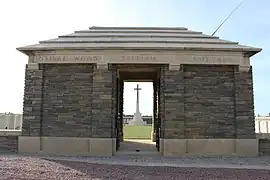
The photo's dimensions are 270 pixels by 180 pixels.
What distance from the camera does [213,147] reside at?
11.9m

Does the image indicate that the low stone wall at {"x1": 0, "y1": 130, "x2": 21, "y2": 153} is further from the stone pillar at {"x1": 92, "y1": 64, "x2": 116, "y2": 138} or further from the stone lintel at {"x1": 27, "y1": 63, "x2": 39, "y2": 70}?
the stone pillar at {"x1": 92, "y1": 64, "x2": 116, "y2": 138}

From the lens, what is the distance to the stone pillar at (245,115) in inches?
468

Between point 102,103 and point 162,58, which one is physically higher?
point 162,58

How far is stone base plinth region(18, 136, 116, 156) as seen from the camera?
11852mm

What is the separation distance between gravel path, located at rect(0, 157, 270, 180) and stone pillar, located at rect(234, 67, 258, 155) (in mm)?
3171

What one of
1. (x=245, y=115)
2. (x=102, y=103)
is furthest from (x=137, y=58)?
(x=245, y=115)

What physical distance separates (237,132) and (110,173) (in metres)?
6.06

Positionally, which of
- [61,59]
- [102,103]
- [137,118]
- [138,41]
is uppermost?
[138,41]

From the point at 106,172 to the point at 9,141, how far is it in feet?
19.6

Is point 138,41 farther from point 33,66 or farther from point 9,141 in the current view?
point 9,141

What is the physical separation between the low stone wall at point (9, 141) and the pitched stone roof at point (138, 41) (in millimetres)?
3360

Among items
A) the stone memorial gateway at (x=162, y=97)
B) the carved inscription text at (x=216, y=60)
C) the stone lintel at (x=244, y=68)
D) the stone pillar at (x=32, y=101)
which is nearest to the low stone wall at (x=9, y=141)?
the stone memorial gateway at (x=162, y=97)

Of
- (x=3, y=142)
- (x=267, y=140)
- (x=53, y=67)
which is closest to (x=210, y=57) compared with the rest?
(x=267, y=140)

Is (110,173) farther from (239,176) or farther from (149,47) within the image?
(149,47)
